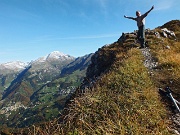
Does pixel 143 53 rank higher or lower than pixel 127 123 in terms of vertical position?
higher

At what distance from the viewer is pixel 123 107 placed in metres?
10.3

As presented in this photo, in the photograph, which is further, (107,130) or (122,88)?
(122,88)

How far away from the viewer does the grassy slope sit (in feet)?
25.5

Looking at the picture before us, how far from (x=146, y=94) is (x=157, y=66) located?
7.73 metres

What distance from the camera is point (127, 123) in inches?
306

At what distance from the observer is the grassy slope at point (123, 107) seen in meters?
7.77

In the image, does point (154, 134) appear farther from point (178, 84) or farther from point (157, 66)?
point (157, 66)

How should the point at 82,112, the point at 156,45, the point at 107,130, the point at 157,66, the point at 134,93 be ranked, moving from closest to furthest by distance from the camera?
1. the point at 107,130
2. the point at 82,112
3. the point at 134,93
4. the point at 157,66
5. the point at 156,45

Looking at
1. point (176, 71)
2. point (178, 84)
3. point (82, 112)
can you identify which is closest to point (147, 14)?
point (176, 71)

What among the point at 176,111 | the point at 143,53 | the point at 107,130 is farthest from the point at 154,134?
the point at 143,53

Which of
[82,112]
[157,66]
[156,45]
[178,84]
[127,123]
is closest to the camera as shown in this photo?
[127,123]

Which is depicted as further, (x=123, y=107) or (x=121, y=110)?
(x=123, y=107)

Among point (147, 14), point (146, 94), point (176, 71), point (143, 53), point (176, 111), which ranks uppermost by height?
point (147, 14)

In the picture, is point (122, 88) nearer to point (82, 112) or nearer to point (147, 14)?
point (82, 112)
